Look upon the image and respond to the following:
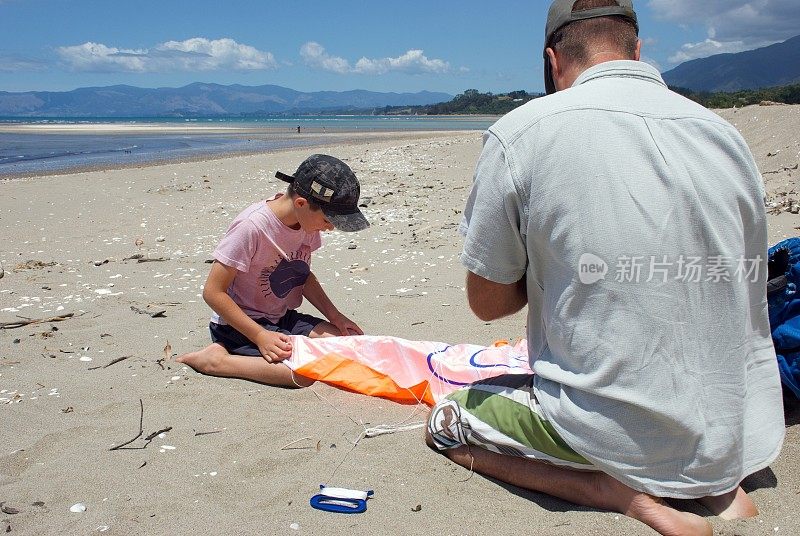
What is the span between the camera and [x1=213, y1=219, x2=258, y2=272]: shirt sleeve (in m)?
3.82

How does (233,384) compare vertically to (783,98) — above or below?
below

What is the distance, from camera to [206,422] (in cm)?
334

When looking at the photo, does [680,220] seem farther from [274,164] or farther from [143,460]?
[274,164]

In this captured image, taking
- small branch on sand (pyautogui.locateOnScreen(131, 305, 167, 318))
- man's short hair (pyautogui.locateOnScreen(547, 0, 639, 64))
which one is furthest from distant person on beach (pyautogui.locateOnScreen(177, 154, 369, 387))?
man's short hair (pyautogui.locateOnScreen(547, 0, 639, 64))

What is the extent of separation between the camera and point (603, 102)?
2096 mm

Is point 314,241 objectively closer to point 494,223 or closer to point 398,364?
point 398,364

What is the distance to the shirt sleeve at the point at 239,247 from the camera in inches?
151

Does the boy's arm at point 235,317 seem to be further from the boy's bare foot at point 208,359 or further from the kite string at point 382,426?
the kite string at point 382,426

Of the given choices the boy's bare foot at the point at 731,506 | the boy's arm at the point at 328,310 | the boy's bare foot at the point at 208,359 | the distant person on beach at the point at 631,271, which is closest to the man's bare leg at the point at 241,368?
the boy's bare foot at the point at 208,359

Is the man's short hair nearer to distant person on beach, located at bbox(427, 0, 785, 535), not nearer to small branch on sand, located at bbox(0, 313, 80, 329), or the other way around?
distant person on beach, located at bbox(427, 0, 785, 535)

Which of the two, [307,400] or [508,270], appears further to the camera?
[307,400]

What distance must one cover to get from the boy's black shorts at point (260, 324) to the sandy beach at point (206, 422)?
27 cm

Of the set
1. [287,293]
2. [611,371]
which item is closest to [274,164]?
[287,293]

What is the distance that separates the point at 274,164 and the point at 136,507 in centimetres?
1524
